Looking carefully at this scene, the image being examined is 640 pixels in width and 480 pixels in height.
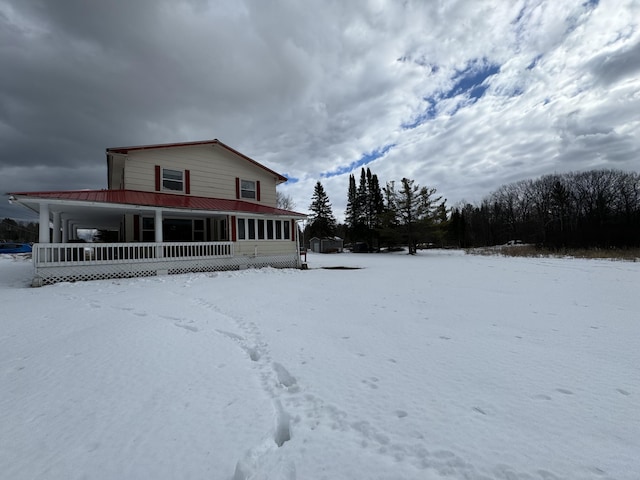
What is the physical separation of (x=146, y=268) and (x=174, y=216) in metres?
3.34

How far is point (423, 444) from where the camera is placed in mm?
1853

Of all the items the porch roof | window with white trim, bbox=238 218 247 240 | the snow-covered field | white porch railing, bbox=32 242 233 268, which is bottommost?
the snow-covered field

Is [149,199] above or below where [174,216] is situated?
above

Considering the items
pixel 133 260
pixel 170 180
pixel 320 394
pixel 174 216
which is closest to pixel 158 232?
pixel 133 260

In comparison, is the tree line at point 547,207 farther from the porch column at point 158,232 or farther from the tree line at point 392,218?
the porch column at point 158,232

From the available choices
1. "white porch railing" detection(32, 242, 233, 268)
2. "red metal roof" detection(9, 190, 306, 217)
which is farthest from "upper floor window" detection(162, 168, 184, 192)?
"white porch railing" detection(32, 242, 233, 268)

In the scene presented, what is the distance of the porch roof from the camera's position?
912 cm

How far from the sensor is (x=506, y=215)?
5550 centimetres

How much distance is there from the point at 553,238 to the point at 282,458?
30.7 m

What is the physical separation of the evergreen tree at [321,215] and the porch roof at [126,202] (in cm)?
2189

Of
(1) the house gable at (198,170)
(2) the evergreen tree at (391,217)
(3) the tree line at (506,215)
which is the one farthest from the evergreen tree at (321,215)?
(1) the house gable at (198,170)

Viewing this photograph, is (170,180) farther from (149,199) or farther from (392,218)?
(392,218)

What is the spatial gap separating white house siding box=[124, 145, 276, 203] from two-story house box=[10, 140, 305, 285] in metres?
0.04

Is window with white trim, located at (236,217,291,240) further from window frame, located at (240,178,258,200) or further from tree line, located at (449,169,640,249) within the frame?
tree line, located at (449,169,640,249)
